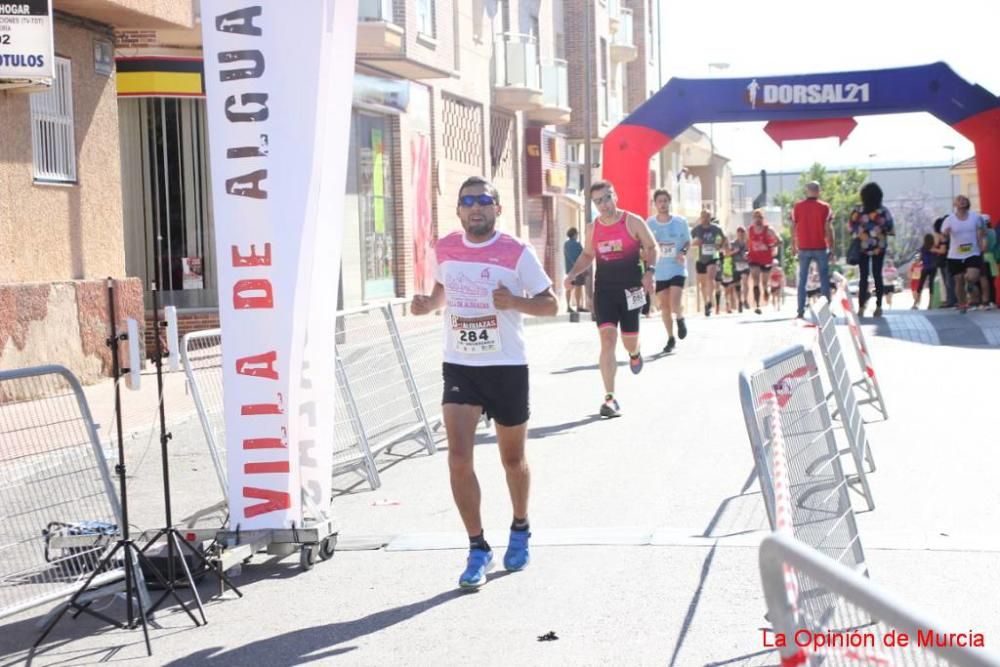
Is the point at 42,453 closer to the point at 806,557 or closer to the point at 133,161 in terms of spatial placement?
the point at 806,557

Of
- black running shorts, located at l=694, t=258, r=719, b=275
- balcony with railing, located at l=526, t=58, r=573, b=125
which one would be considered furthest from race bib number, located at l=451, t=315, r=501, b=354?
balcony with railing, located at l=526, t=58, r=573, b=125

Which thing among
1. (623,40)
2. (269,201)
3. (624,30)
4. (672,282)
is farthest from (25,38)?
(624,30)

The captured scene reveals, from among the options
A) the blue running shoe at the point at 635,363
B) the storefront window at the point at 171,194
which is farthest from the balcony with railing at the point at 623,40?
the blue running shoe at the point at 635,363

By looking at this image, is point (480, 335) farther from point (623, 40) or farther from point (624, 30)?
point (624, 30)

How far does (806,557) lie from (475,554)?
15.3 ft

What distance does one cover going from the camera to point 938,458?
1005 cm

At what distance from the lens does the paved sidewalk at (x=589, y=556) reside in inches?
234

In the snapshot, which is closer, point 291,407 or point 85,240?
point 291,407

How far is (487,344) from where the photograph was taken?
7199mm

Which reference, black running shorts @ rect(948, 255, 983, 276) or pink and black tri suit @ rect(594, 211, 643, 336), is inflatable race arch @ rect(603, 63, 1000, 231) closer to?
black running shorts @ rect(948, 255, 983, 276)

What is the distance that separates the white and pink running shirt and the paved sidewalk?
41.8 inches

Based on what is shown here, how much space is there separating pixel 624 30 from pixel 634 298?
145 feet

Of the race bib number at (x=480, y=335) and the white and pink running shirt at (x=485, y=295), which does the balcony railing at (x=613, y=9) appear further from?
the race bib number at (x=480, y=335)

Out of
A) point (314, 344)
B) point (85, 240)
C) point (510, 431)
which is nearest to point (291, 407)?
point (314, 344)
